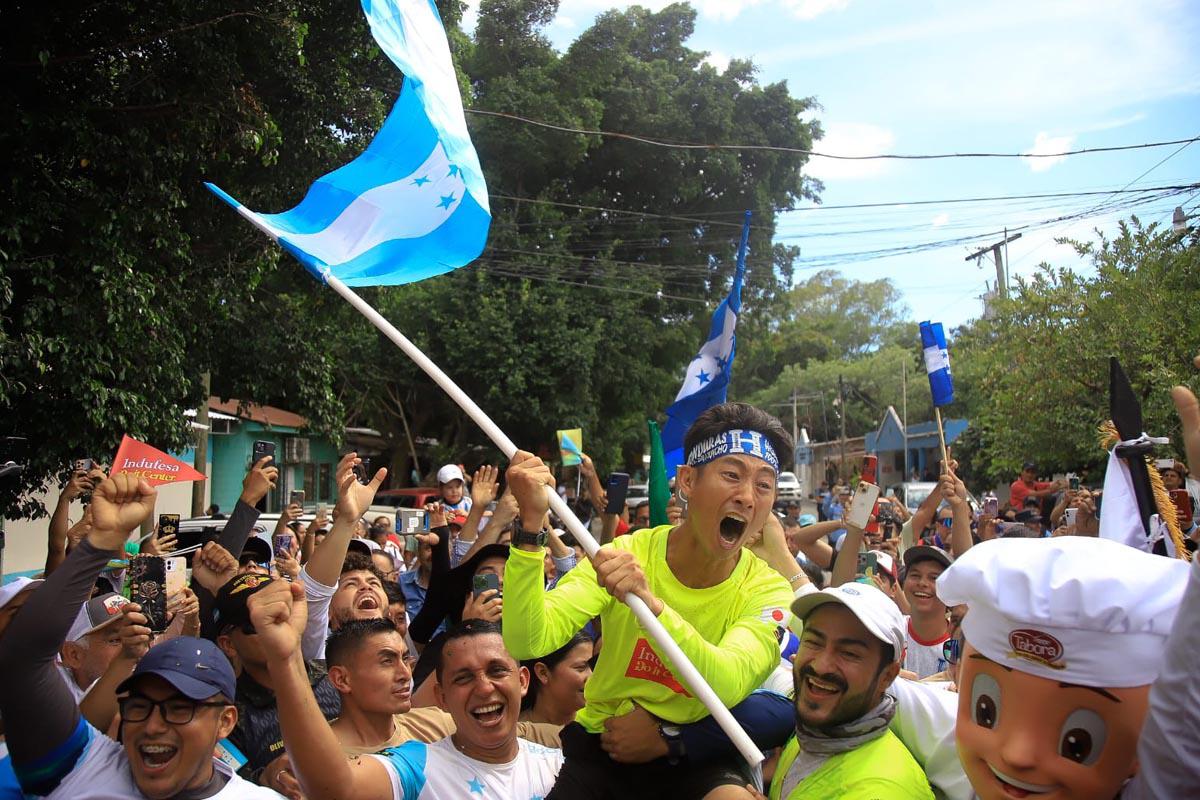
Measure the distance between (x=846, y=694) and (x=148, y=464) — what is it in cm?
516

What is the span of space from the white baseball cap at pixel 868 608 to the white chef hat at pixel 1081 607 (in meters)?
0.65

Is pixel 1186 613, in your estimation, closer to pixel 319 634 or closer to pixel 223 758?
pixel 223 758

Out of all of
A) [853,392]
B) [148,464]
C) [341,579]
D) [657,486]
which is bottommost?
[853,392]

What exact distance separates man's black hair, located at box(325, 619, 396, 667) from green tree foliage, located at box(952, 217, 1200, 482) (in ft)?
45.3

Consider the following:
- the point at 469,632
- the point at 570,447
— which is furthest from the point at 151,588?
the point at 570,447

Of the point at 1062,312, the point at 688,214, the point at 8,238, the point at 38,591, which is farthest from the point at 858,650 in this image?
the point at 688,214

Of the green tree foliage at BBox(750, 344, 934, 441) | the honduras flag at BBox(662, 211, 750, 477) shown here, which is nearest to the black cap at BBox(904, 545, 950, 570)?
the honduras flag at BBox(662, 211, 750, 477)

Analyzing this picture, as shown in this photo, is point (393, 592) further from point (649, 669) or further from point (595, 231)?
point (595, 231)

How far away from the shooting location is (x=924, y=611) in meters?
5.09

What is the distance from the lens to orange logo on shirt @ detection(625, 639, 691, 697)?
307cm

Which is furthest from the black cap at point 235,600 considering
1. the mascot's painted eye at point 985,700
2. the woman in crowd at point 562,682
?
the mascot's painted eye at point 985,700

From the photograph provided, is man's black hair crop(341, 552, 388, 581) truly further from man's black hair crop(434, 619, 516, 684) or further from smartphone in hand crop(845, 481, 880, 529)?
smartphone in hand crop(845, 481, 880, 529)

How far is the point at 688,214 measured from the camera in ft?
91.4

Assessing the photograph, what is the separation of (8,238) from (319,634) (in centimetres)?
500
